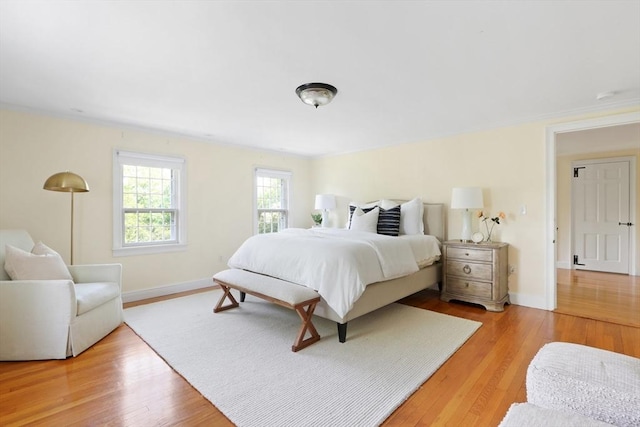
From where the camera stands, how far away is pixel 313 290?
2754mm

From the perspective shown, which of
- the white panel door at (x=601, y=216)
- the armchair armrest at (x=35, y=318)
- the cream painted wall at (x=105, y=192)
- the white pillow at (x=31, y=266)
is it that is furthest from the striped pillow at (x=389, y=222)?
the white panel door at (x=601, y=216)

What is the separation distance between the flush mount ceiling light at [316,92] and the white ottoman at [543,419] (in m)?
2.53

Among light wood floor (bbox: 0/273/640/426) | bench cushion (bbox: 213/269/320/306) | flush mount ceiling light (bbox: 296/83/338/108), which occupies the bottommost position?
light wood floor (bbox: 0/273/640/426)

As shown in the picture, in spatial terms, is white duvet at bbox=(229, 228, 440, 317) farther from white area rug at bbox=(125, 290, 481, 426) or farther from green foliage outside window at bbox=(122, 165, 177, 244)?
green foliage outside window at bbox=(122, 165, 177, 244)

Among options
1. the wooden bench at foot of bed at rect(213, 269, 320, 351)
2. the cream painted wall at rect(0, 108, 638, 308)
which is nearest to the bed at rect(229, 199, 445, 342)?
the wooden bench at foot of bed at rect(213, 269, 320, 351)

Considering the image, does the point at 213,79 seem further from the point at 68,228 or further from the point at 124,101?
the point at 68,228

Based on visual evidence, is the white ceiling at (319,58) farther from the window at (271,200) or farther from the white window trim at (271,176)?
the window at (271,200)

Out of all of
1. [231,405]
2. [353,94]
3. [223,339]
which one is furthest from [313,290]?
[353,94]

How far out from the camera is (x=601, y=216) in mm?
5543

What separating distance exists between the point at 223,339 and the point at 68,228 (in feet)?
7.98

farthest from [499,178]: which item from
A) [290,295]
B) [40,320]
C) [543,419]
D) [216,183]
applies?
[40,320]

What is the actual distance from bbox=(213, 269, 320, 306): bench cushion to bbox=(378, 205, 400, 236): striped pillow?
1900 mm

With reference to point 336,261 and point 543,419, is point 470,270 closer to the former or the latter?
point 336,261

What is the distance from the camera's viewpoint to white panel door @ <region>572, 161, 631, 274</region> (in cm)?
532
